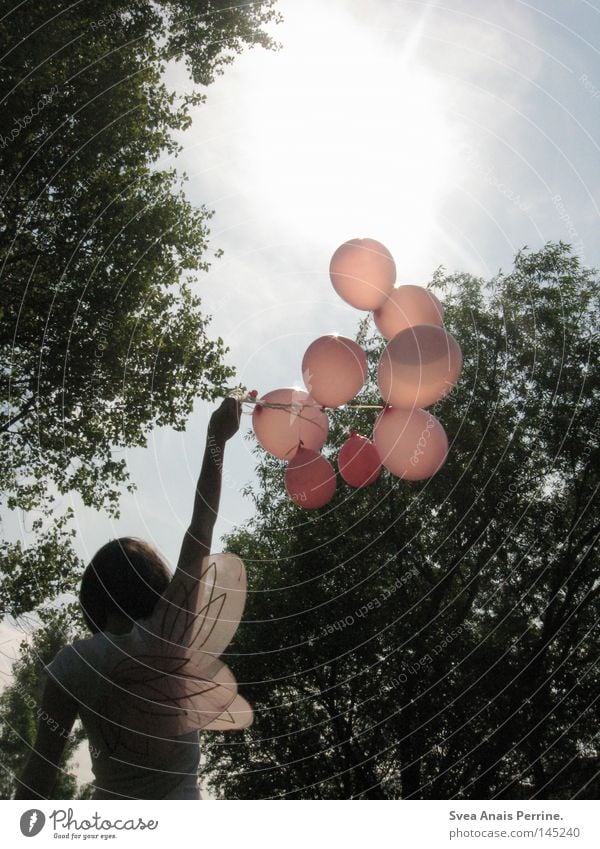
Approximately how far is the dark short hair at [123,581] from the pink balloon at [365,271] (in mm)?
2405

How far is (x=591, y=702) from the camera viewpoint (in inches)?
398

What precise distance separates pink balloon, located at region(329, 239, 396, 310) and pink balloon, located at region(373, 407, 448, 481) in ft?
2.68

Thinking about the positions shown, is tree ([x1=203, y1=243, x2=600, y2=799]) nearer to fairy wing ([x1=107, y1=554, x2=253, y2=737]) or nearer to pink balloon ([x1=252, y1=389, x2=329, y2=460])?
pink balloon ([x1=252, y1=389, x2=329, y2=460])

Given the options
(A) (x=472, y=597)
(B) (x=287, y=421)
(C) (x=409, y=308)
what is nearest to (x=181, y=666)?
(B) (x=287, y=421)

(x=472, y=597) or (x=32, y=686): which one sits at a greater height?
(x=472, y=597)

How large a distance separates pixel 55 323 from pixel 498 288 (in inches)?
294

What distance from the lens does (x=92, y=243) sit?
7.88m

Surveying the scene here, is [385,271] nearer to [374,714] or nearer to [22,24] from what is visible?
[22,24]

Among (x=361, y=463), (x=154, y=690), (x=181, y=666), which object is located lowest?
(x=154, y=690)

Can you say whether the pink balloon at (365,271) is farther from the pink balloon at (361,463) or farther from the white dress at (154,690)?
the white dress at (154,690)

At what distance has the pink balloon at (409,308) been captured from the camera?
13.6ft

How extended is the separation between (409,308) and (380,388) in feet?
1.93

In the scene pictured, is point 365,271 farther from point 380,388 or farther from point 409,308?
point 380,388
